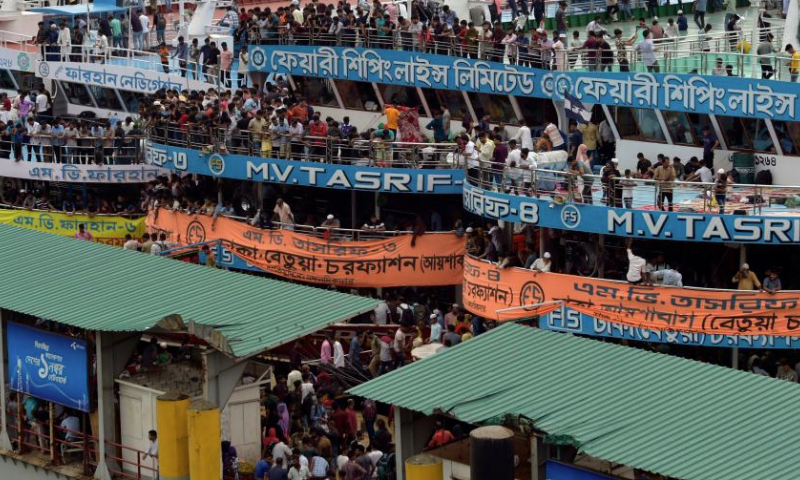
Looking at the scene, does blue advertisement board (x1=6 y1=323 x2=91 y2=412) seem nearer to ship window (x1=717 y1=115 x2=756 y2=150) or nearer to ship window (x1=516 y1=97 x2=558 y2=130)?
ship window (x1=717 y1=115 x2=756 y2=150)

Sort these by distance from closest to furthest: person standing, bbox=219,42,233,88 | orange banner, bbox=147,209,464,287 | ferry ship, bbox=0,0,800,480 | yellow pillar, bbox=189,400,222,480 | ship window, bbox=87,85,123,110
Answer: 1. ferry ship, bbox=0,0,800,480
2. yellow pillar, bbox=189,400,222,480
3. orange banner, bbox=147,209,464,287
4. person standing, bbox=219,42,233,88
5. ship window, bbox=87,85,123,110

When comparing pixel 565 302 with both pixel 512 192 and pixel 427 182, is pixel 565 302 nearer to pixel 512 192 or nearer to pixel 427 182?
pixel 512 192

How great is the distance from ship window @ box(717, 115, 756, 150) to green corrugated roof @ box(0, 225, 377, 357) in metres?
12.9

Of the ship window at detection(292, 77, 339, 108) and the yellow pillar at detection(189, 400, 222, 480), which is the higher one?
the ship window at detection(292, 77, 339, 108)

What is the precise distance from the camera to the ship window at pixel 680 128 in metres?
49.6

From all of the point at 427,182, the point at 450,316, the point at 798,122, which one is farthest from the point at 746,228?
the point at 427,182

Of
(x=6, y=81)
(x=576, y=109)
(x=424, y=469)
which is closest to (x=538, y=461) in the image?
(x=424, y=469)

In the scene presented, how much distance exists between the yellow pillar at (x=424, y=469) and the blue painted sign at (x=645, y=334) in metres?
14.1

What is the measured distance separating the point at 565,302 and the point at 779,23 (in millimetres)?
9516

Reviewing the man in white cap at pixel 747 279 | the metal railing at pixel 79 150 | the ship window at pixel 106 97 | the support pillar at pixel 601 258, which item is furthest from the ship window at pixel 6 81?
the man in white cap at pixel 747 279

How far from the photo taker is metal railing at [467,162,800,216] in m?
45.9

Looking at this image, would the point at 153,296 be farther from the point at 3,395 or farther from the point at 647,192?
the point at 647,192

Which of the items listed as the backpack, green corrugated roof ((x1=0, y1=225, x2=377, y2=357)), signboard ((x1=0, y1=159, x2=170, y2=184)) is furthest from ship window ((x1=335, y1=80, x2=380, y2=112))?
the backpack

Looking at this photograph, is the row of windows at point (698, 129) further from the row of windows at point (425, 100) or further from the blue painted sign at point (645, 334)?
the blue painted sign at point (645, 334)
